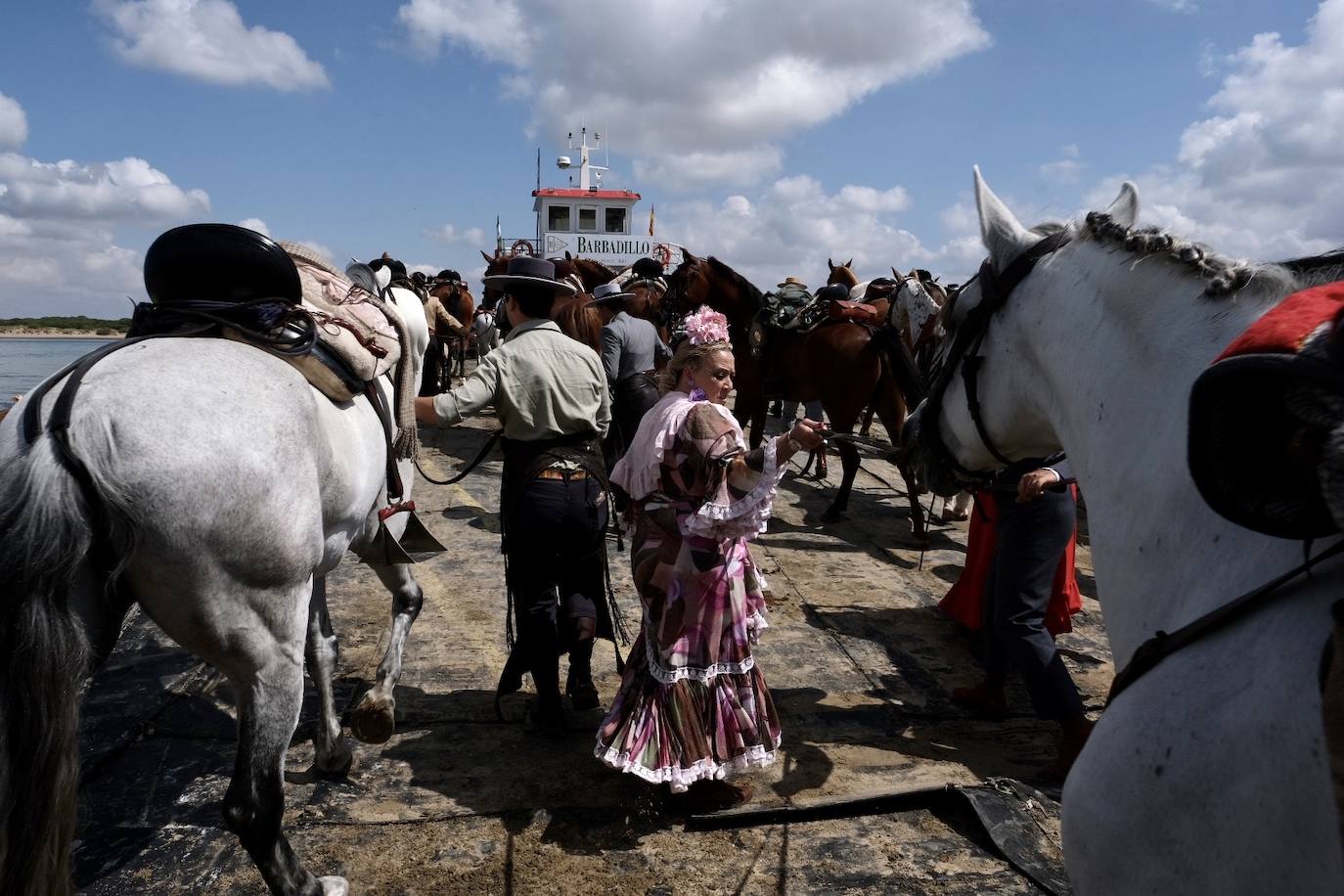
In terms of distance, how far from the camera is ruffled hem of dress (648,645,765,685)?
299 centimetres

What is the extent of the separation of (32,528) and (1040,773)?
3.49 metres

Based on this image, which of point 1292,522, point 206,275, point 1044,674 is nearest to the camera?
point 1292,522

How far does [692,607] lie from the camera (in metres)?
3.00

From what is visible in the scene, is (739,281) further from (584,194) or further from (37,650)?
(584,194)

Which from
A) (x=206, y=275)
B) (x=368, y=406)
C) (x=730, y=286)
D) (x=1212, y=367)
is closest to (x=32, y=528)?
(x=206, y=275)

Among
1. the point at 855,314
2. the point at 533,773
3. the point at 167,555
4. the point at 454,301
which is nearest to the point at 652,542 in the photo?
the point at 533,773

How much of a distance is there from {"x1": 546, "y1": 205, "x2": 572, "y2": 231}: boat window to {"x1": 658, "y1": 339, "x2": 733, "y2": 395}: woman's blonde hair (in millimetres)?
22821

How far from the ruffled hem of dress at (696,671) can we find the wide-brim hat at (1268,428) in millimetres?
2167

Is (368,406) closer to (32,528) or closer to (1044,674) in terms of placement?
(32,528)

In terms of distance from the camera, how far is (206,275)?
8.46 ft

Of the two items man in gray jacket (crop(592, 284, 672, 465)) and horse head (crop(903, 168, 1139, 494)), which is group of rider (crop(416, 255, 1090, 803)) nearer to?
horse head (crop(903, 168, 1139, 494))

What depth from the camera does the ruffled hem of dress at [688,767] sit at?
2906 mm

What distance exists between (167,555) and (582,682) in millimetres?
2288

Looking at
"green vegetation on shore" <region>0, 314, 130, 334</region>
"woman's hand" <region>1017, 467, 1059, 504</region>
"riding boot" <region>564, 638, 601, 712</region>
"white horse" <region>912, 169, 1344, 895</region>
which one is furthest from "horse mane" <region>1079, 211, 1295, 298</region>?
"green vegetation on shore" <region>0, 314, 130, 334</region>
